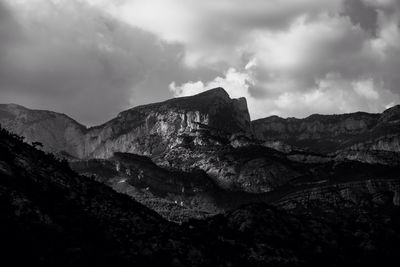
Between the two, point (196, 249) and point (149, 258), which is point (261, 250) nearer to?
point (196, 249)

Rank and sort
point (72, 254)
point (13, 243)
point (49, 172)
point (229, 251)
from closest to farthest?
point (13, 243) → point (72, 254) → point (49, 172) → point (229, 251)

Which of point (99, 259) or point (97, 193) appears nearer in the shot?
point (99, 259)

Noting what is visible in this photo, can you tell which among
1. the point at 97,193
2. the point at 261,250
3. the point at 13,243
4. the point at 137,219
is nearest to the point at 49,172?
the point at 97,193

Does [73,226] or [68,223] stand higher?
[68,223]

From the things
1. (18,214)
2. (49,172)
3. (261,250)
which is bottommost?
(261,250)

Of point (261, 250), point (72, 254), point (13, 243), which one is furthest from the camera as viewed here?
point (261, 250)

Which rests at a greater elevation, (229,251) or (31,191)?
(31,191)

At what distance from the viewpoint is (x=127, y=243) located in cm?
12662

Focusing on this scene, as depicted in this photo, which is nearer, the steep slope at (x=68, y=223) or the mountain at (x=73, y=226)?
the steep slope at (x=68, y=223)

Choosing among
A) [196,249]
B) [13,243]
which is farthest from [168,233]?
[13,243]

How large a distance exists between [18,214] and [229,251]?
7510 centimetres

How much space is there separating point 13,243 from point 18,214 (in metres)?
12.5

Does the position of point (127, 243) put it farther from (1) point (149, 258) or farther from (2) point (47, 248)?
(2) point (47, 248)

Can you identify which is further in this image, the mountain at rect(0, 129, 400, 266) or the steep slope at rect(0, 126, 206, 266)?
the mountain at rect(0, 129, 400, 266)
